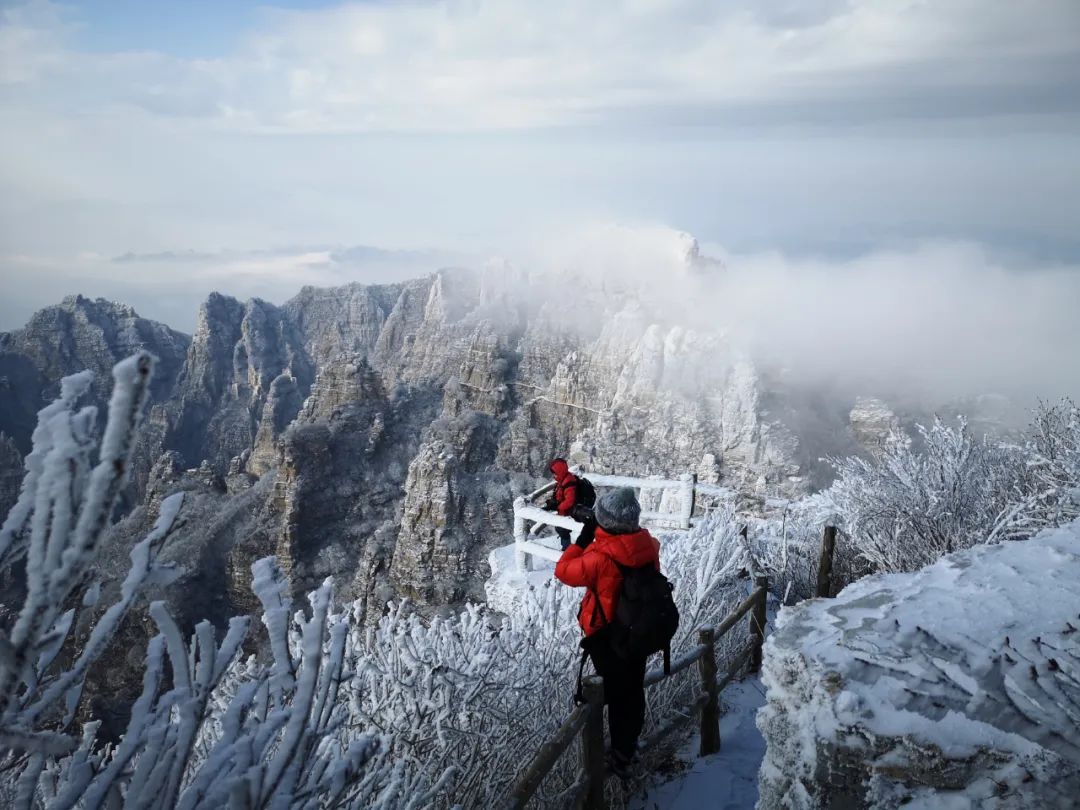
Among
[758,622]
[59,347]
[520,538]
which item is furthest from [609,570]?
[59,347]

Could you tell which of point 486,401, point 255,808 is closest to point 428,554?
point 486,401

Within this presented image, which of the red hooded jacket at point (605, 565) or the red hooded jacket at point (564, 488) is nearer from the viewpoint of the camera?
the red hooded jacket at point (605, 565)

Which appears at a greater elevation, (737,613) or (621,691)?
(621,691)

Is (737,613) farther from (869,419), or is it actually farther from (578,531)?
(869,419)

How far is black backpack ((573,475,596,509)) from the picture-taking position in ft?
23.2

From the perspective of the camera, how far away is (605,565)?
3.26 m

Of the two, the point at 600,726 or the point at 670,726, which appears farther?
the point at 670,726

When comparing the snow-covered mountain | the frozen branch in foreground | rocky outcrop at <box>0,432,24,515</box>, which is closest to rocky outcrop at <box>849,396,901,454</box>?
the snow-covered mountain

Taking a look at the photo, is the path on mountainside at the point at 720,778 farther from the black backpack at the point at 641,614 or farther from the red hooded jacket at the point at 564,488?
the red hooded jacket at the point at 564,488

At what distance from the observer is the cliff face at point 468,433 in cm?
3712

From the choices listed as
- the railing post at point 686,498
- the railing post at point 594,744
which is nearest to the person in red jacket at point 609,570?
the railing post at point 594,744

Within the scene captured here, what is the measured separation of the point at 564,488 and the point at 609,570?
3818 millimetres

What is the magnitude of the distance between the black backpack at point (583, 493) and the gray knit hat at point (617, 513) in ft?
12.1

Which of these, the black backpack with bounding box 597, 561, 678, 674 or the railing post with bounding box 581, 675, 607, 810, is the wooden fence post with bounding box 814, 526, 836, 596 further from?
the railing post with bounding box 581, 675, 607, 810
